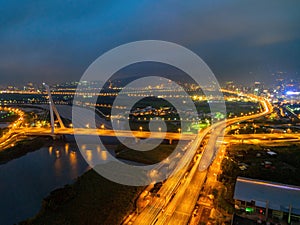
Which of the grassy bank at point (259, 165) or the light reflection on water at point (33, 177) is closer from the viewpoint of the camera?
the light reflection on water at point (33, 177)

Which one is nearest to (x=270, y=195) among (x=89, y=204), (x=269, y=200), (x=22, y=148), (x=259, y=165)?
(x=269, y=200)

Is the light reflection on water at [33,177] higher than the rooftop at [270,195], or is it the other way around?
the rooftop at [270,195]

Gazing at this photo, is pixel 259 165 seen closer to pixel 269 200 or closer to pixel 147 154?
pixel 269 200

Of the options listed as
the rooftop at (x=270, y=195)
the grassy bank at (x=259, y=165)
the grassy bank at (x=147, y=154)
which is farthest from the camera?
the grassy bank at (x=147, y=154)

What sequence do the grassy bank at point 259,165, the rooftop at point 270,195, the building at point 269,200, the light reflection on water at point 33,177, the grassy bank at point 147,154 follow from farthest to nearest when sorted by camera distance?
the grassy bank at point 147,154 < the grassy bank at point 259,165 < the light reflection on water at point 33,177 < the rooftop at point 270,195 < the building at point 269,200

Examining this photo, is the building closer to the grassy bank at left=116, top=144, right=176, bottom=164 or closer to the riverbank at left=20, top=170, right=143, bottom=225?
the riverbank at left=20, top=170, right=143, bottom=225

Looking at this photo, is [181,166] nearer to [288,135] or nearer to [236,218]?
[236,218]

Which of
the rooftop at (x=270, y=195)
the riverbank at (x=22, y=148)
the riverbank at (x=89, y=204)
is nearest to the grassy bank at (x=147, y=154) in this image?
the riverbank at (x=89, y=204)

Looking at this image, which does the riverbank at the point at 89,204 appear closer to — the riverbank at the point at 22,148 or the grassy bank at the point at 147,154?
the grassy bank at the point at 147,154

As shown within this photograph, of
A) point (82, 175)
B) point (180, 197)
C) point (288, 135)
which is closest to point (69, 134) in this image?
point (82, 175)
